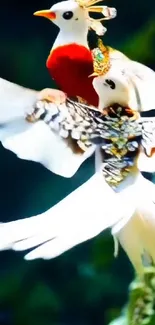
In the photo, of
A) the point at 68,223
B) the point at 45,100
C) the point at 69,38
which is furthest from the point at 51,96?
the point at 68,223

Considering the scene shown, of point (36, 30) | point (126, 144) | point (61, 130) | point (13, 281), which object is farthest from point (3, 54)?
point (13, 281)

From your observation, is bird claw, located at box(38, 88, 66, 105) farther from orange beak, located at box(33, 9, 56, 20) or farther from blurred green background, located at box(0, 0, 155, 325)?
orange beak, located at box(33, 9, 56, 20)

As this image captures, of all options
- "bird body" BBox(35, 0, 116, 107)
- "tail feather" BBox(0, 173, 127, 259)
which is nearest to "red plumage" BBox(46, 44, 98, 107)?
"bird body" BBox(35, 0, 116, 107)

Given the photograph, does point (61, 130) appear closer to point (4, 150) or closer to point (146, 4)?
point (4, 150)

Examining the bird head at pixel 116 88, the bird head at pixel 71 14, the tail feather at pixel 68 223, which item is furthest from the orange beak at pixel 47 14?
the tail feather at pixel 68 223

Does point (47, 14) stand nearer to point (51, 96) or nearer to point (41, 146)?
point (51, 96)

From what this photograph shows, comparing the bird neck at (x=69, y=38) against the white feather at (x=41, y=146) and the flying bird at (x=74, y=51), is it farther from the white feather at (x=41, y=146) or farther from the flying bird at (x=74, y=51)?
the white feather at (x=41, y=146)

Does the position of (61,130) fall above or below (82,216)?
above
